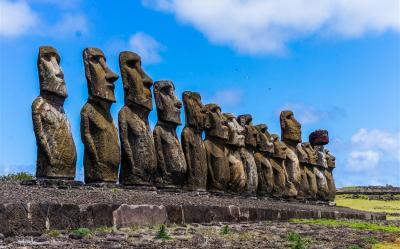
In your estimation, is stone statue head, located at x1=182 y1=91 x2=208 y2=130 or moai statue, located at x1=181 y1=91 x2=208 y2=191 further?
stone statue head, located at x1=182 y1=91 x2=208 y2=130

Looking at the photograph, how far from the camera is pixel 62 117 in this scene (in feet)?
37.7

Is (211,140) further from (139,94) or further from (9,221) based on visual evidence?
(9,221)

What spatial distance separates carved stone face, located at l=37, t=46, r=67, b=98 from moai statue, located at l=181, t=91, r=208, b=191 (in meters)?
4.69

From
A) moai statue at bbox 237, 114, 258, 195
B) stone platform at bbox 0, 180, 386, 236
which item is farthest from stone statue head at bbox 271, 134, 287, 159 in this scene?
stone platform at bbox 0, 180, 386, 236

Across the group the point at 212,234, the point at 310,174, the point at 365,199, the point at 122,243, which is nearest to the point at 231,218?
the point at 212,234

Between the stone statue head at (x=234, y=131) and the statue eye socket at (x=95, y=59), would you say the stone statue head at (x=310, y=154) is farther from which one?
the statue eye socket at (x=95, y=59)

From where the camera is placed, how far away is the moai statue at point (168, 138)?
1402cm

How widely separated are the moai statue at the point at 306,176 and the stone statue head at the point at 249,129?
15.8ft

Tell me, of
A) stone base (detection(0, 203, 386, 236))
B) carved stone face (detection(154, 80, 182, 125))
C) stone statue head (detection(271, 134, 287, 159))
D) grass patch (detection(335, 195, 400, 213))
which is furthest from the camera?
grass patch (detection(335, 195, 400, 213))

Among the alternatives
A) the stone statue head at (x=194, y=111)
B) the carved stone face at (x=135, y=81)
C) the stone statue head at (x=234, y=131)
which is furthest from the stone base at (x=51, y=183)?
the stone statue head at (x=234, y=131)

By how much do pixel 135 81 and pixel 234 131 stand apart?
216 inches

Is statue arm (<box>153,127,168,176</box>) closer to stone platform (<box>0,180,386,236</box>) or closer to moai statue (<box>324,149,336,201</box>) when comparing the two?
stone platform (<box>0,180,386,236</box>)

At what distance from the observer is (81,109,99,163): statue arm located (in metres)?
12.0

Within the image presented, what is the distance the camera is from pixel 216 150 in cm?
1691
